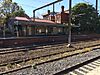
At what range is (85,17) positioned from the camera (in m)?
54.3

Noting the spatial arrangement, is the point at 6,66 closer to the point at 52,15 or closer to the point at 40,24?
the point at 40,24

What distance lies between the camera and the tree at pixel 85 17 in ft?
177

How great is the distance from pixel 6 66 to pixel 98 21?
4893 centimetres

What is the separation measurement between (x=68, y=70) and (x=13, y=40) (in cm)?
1734

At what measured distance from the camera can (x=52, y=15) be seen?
2452 inches

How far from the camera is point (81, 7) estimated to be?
5731 centimetres

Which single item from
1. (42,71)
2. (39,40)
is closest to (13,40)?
(39,40)

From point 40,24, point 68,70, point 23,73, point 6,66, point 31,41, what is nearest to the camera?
point 23,73

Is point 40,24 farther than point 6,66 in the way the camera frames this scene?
Yes

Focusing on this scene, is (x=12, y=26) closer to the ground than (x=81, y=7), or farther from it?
closer to the ground

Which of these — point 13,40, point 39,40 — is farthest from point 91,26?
point 13,40

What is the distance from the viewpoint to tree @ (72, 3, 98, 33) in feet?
177

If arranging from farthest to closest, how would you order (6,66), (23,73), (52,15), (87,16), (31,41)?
(52,15) < (87,16) < (31,41) < (6,66) < (23,73)

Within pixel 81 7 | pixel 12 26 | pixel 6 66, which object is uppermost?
pixel 81 7
